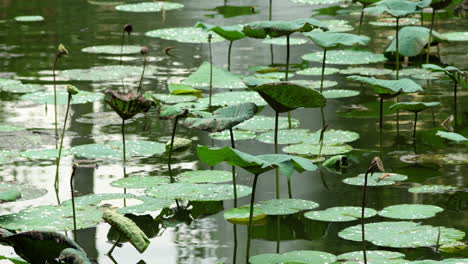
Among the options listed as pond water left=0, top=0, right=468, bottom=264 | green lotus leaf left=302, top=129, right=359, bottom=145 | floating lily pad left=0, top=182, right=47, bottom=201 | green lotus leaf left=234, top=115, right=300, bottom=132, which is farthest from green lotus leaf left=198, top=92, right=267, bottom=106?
floating lily pad left=0, top=182, right=47, bottom=201

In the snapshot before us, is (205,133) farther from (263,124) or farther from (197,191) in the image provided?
(197,191)

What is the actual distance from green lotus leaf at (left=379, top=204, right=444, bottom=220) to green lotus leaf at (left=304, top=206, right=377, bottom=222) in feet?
0.14

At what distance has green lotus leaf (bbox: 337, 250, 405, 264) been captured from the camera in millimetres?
Answer: 2328

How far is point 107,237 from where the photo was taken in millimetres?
2633

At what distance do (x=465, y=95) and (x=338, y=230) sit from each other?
6.22 ft

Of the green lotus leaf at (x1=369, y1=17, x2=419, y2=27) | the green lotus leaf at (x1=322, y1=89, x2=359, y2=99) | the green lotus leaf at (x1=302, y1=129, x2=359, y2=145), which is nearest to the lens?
the green lotus leaf at (x1=302, y1=129, x2=359, y2=145)

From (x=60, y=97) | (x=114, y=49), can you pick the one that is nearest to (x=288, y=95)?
(x=60, y=97)

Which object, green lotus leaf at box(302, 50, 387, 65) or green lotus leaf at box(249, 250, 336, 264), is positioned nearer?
green lotus leaf at box(249, 250, 336, 264)

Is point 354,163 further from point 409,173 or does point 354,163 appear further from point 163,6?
point 163,6

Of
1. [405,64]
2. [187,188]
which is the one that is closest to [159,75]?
[405,64]

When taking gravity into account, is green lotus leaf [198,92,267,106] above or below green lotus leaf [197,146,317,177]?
below

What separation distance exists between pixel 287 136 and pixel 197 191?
808 millimetres

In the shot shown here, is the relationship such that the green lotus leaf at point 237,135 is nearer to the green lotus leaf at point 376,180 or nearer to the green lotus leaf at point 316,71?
the green lotus leaf at point 376,180

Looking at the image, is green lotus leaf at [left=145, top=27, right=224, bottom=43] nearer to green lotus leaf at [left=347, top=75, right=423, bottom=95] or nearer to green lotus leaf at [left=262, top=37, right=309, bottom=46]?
green lotus leaf at [left=262, top=37, right=309, bottom=46]
